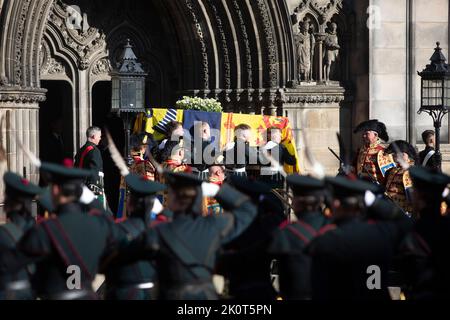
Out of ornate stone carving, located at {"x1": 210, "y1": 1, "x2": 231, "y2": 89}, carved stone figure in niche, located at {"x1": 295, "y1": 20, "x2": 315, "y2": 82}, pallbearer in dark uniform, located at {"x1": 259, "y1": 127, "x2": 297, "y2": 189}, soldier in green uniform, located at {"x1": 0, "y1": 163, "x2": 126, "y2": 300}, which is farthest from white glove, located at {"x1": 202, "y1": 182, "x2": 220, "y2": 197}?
carved stone figure in niche, located at {"x1": 295, "y1": 20, "x2": 315, "y2": 82}

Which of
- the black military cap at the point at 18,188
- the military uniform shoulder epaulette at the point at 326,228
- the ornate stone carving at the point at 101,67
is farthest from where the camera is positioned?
the ornate stone carving at the point at 101,67

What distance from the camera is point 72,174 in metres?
7.51

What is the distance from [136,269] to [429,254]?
220 cm

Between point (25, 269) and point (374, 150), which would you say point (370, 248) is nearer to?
point (25, 269)

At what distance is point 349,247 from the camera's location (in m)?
7.25

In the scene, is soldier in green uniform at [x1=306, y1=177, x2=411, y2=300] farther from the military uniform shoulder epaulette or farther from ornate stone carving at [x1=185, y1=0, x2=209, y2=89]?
ornate stone carving at [x1=185, y1=0, x2=209, y2=89]

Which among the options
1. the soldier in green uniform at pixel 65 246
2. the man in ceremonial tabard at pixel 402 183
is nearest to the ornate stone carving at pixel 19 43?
the man in ceremonial tabard at pixel 402 183

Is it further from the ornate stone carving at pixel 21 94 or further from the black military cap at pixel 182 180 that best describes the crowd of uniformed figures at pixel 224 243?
the ornate stone carving at pixel 21 94

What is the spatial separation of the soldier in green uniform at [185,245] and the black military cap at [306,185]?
552 mm

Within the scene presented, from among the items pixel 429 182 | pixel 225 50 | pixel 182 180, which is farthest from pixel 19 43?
pixel 429 182

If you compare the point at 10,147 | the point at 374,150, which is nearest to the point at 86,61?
the point at 10,147

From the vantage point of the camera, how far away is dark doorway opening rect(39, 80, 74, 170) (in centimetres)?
1719

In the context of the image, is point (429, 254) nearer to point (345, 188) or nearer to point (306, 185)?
point (345, 188)

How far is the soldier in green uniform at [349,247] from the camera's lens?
7242 mm
